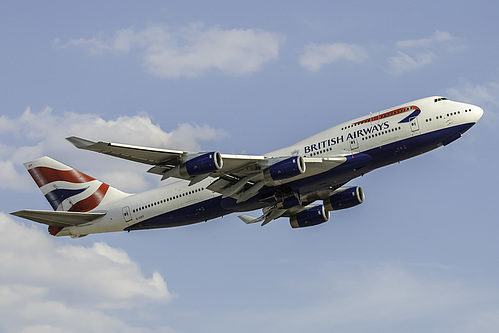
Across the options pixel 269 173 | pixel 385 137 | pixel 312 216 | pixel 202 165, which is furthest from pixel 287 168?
pixel 312 216

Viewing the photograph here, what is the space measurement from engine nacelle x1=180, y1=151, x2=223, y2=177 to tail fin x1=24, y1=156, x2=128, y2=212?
44.7 feet

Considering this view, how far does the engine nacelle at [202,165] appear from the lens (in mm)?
42594

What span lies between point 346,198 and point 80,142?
22790 millimetres

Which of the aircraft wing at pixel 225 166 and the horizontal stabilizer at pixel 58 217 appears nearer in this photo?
the aircraft wing at pixel 225 166

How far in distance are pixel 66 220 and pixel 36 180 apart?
291 inches

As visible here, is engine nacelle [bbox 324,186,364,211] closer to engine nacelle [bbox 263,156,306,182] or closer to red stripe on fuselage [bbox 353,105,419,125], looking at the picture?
red stripe on fuselage [bbox 353,105,419,125]

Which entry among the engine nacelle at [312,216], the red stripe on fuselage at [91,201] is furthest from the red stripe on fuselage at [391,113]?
the red stripe on fuselage at [91,201]

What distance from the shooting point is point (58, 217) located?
170 feet

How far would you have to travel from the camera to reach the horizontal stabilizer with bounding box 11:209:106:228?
4997 cm

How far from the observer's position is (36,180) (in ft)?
191

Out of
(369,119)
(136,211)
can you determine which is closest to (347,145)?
(369,119)

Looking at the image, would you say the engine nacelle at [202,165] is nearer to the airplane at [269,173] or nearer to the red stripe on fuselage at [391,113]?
the airplane at [269,173]

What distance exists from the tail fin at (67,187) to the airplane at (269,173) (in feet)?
0.44
